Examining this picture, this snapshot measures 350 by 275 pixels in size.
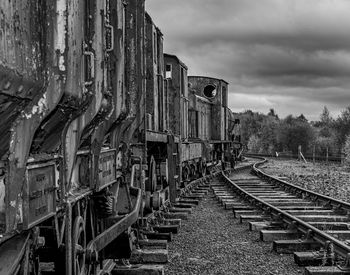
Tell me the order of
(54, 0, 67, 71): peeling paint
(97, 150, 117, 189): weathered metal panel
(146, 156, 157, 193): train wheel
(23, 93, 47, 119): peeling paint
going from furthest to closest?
1. (146, 156, 157, 193): train wheel
2. (97, 150, 117, 189): weathered metal panel
3. (54, 0, 67, 71): peeling paint
4. (23, 93, 47, 119): peeling paint

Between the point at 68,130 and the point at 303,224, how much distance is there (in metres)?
5.38

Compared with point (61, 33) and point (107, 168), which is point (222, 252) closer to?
point (107, 168)

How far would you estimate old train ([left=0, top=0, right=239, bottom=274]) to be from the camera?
224cm

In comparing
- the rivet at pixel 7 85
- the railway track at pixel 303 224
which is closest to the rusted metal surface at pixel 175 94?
the railway track at pixel 303 224

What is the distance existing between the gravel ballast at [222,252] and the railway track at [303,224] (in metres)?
0.22

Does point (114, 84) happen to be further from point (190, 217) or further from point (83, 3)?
point (190, 217)

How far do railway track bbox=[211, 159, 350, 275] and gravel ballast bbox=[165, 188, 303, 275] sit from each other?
0.22 metres

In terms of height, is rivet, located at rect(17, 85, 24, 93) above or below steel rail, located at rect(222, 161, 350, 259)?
above

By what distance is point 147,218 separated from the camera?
7562 mm

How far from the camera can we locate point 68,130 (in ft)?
9.92

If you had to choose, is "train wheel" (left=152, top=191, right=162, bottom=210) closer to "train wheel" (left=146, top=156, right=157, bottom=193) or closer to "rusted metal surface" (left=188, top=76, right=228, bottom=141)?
"train wheel" (left=146, top=156, right=157, bottom=193)

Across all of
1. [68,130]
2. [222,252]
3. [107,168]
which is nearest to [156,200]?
[222,252]

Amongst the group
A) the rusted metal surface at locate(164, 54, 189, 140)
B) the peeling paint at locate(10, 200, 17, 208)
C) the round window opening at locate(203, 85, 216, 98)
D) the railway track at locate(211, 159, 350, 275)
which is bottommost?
the railway track at locate(211, 159, 350, 275)

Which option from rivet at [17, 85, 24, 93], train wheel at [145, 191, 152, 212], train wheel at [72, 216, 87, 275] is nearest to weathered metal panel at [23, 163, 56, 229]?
rivet at [17, 85, 24, 93]
